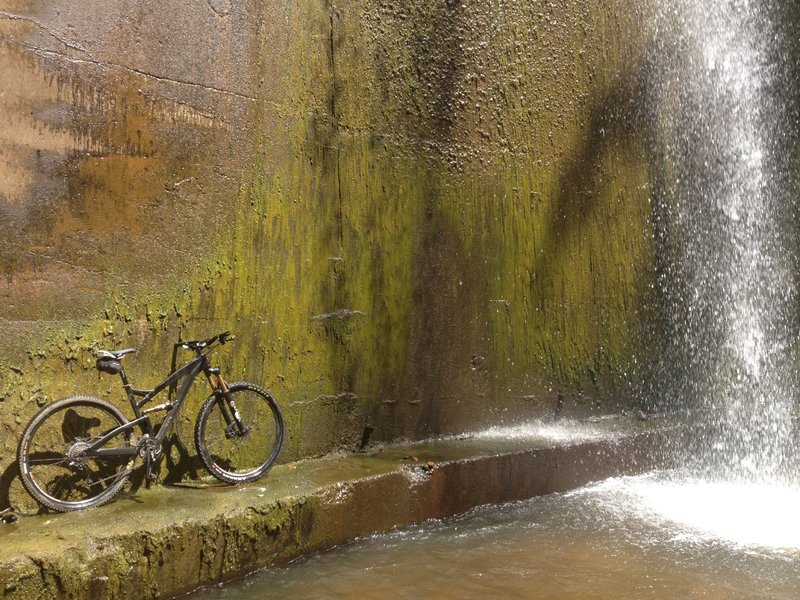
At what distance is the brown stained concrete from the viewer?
11.6 feet

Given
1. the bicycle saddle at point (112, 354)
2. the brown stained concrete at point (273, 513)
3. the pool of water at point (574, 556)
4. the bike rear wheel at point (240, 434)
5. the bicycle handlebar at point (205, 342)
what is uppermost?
the bicycle handlebar at point (205, 342)

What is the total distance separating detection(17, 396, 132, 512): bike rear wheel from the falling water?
18.2 feet

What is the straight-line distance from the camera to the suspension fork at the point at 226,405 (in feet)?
15.3

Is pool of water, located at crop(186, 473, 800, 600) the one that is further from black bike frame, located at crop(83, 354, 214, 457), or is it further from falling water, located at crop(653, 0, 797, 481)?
falling water, located at crop(653, 0, 797, 481)

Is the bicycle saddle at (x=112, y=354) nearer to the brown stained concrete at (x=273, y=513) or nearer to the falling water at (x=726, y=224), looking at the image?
the brown stained concrete at (x=273, y=513)

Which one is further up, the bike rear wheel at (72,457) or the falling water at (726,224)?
the falling water at (726,224)

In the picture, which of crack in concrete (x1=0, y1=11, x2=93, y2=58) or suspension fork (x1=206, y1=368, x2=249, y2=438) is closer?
crack in concrete (x1=0, y1=11, x2=93, y2=58)

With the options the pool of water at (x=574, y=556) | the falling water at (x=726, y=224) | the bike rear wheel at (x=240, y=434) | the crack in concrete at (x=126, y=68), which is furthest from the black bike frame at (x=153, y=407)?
the falling water at (x=726, y=224)

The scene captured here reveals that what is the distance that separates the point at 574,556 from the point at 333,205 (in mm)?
2875

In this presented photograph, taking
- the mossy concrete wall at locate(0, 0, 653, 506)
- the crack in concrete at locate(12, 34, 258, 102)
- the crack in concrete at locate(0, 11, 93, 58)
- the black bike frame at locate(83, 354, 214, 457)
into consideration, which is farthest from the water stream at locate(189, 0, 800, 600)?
the crack in concrete at locate(0, 11, 93, 58)

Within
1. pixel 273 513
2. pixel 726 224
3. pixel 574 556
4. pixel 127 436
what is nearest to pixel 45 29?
pixel 127 436

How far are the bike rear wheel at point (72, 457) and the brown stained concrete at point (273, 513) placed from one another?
13cm

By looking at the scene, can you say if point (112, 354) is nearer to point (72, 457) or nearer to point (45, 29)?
point (72, 457)

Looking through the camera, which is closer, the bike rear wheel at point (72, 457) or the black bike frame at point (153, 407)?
the bike rear wheel at point (72, 457)
